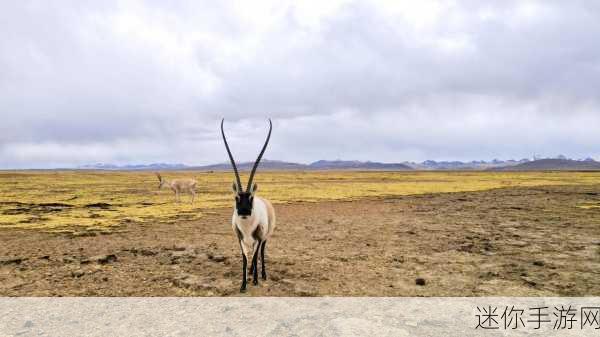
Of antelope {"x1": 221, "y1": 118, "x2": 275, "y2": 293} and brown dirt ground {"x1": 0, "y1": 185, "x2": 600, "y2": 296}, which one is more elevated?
antelope {"x1": 221, "y1": 118, "x2": 275, "y2": 293}

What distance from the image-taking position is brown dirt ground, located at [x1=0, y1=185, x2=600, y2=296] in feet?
28.3

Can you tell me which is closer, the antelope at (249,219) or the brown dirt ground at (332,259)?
the antelope at (249,219)

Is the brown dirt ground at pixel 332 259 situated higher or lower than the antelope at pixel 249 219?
lower

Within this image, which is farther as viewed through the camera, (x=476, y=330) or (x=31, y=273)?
(x=31, y=273)

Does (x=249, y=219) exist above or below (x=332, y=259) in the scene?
above

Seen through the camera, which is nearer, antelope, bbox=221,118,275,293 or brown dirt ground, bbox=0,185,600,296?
antelope, bbox=221,118,275,293

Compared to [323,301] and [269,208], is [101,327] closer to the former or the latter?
[323,301]

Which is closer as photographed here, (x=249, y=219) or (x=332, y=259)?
(x=249, y=219)

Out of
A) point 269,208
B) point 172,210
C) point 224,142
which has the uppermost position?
point 224,142

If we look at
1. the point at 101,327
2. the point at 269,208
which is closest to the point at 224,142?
the point at 269,208

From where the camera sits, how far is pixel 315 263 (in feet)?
→ 35.8

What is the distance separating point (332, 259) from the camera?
11352mm

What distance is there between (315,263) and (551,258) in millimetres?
6236

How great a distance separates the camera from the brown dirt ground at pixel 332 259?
8617 mm
